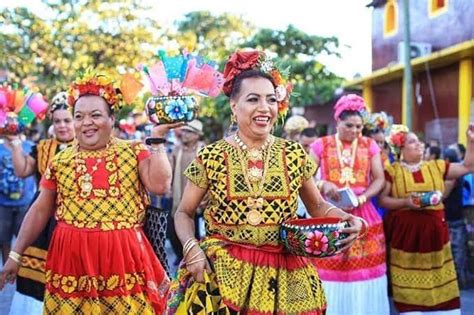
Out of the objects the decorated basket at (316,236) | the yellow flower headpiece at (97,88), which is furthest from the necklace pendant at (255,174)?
the yellow flower headpiece at (97,88)

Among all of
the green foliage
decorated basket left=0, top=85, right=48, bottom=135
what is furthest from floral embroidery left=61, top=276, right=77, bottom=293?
the green foliage

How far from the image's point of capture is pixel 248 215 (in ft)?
11.1

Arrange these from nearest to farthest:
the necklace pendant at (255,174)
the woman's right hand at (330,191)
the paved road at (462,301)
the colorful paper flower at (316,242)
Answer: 1. the colorful paper flower at (316,242)
2. the necklace pendant at (255,174)
3. the woman's right hand at (330,191)
4. the paved road at (462,301)

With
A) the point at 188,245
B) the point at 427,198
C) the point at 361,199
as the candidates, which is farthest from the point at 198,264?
the point at 427,198

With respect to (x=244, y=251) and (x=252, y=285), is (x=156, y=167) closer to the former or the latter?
(x=244, y=251)

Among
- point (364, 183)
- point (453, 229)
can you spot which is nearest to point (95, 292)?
point (364, 183)

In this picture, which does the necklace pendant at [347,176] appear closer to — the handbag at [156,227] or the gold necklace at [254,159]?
the handbag at [156,227]

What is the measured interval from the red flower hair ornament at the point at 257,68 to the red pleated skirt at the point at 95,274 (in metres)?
1.09

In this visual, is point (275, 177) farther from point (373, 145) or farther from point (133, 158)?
point (373, 145)

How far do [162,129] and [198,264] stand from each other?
0.81 metres

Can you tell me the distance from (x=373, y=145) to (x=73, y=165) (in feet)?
10.1

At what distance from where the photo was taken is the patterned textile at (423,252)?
624 centimetres

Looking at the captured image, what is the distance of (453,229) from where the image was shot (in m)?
8.53

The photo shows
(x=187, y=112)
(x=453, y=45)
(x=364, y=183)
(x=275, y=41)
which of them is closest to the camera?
(x=187, y=112)
